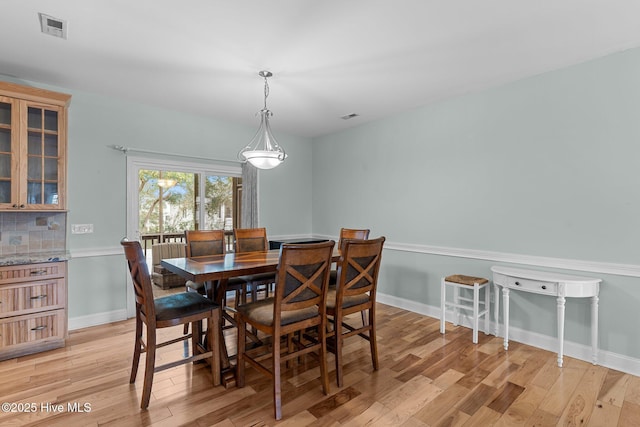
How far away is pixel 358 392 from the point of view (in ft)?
7.47

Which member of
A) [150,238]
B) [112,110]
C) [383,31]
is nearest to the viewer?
[383,31]

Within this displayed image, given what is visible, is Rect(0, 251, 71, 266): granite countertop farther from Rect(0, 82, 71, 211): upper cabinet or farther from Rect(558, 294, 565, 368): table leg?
Rect(558, 294, 565, 368): table leg

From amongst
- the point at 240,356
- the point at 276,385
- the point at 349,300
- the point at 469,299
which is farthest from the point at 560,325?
the point at 240,356

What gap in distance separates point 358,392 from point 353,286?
75cm

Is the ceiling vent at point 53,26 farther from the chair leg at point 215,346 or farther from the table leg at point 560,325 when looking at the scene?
the table leg at point 560,325

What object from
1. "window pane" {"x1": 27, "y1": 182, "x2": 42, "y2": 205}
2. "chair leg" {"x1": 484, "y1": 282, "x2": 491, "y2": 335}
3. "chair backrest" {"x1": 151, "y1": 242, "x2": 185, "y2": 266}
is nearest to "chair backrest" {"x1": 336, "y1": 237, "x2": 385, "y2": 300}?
"chair leg" {"x1": 484, "y1": 282, "x2": 491, "y2": 335}

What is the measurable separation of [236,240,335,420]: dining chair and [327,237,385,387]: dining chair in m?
0.15

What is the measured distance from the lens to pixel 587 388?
234 centimetres

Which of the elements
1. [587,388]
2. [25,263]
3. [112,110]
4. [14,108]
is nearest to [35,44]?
[14,108]

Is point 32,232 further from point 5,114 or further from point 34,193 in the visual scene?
point 5,114

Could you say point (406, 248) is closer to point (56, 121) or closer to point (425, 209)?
point (425, 209)

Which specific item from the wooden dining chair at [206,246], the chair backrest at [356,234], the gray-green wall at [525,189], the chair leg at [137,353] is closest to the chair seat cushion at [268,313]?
the chair leg at [137,353]

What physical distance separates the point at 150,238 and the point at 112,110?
1703 millimetres

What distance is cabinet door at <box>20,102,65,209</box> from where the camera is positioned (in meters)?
2.97
